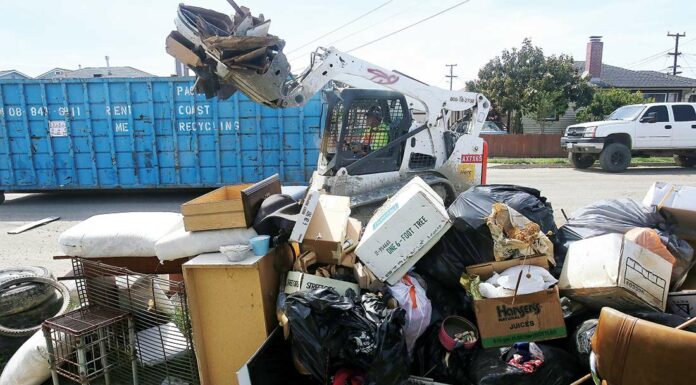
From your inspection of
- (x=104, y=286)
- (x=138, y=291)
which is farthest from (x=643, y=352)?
(x=104, y=286)

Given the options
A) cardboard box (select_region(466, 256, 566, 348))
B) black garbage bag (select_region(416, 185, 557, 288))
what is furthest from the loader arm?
cardboard box (select_region(466, 256, 566, 348))

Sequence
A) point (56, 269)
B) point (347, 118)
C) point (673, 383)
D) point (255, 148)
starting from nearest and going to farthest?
point (673, 383) → point (347, 118) → point (56, 269) → point (255, 148)

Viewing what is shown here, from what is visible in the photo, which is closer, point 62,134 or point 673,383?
point 673,383

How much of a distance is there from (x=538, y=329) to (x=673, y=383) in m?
1.01

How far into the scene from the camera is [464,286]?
2.64 metres

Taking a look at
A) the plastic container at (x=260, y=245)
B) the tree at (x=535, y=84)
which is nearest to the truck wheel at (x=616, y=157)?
the tree at (x=535, y=84)

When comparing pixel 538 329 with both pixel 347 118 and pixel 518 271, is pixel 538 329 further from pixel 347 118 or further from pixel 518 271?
pixel 347 118

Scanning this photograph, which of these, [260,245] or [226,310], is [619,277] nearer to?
[260,245]

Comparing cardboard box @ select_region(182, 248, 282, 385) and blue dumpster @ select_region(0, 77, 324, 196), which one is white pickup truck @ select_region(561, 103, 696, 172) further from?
cardboard box @ select_region(182, 248, 282, 385)

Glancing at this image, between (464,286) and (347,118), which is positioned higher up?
(347,118)

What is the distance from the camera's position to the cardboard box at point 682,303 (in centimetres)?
235

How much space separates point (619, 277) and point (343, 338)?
1482 millimetres

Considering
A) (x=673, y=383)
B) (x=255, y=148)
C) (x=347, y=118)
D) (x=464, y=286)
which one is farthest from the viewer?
(x=255, y=148)

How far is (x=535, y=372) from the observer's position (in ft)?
7.02
